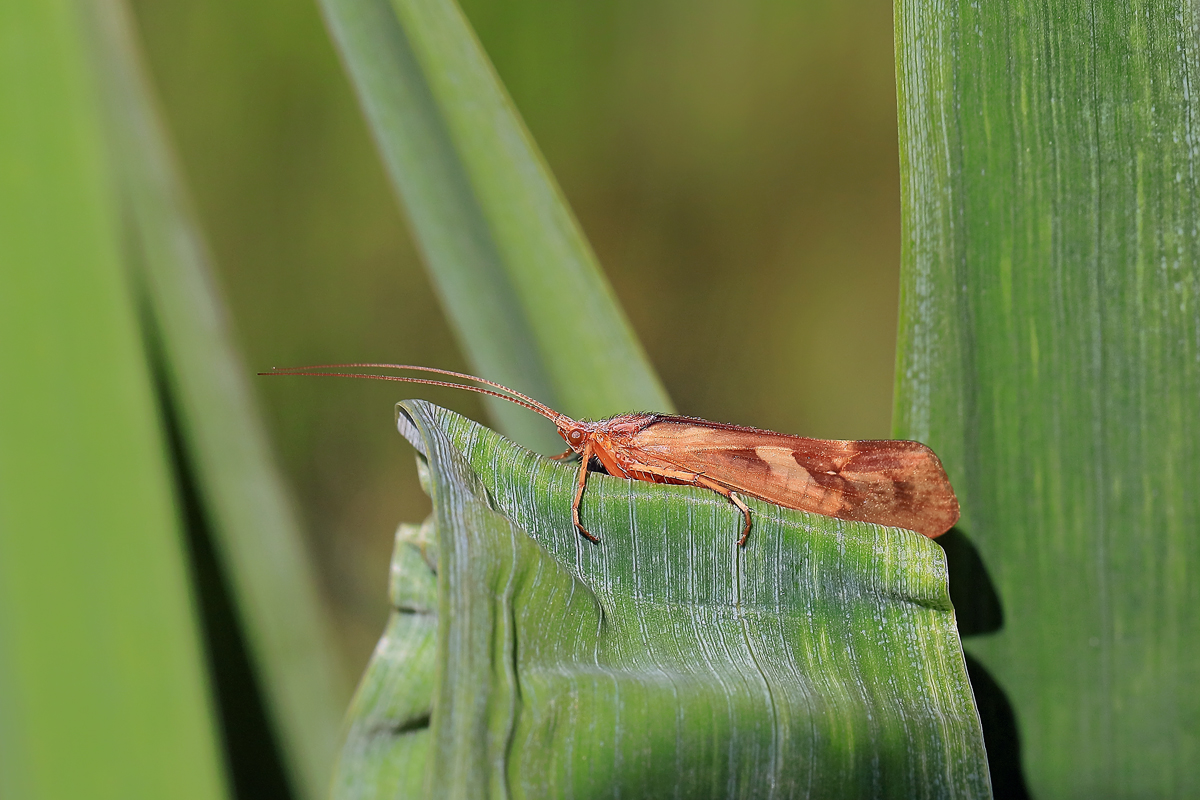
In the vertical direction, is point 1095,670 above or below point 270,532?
below

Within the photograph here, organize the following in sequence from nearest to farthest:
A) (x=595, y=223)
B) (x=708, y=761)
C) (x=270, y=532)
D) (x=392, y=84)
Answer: (x=708, y=761)
(x=392, y=84)
(x=270, y=532)
(x=595, y=223)

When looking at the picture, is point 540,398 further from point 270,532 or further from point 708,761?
point 708,761

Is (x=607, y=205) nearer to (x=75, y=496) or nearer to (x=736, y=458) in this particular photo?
(x=736, y=458)

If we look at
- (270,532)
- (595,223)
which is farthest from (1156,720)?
(595,223)

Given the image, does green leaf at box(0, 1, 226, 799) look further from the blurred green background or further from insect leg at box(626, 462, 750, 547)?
the blurred green background

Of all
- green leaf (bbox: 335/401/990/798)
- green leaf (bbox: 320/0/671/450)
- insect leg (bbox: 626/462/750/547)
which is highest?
green leaf (bbox: 320/0/671/450)

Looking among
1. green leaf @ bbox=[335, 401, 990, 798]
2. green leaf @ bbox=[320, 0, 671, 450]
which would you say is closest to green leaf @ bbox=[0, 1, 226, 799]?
green leaf @ bbox=[335, 401, 990, 798]

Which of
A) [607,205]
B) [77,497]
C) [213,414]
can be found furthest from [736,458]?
[607,205]
